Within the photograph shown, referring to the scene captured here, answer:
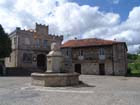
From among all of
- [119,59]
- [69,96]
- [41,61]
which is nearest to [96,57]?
[119,59]

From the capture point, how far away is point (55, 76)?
11672 mm

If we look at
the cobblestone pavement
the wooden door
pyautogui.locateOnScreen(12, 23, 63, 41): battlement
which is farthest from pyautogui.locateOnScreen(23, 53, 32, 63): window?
the cobblestone pavement

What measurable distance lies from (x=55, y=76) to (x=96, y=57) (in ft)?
60.5

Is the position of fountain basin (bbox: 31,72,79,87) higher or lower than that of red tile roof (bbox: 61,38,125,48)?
lower

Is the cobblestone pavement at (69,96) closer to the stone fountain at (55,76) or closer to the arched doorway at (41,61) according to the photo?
the stone fountain at (55,76)

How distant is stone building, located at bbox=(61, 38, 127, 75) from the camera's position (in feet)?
89.9

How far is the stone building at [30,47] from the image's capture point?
3247 centimetres

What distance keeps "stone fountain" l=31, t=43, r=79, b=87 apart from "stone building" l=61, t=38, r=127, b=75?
1637cm

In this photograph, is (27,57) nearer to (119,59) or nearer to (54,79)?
(119,59)

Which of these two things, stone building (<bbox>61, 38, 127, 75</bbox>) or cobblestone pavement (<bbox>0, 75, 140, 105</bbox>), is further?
stone building (<bbox>61, 38, 127, 75</bbox>)

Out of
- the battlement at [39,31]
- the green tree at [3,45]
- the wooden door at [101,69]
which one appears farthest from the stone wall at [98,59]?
the green tree at [3,45]

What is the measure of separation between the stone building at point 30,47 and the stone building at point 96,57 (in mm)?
5834

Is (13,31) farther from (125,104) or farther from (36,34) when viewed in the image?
(125,104)

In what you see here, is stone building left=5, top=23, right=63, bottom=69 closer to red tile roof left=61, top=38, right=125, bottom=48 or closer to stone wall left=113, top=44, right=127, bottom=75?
red tile roof left=61, top=38, right=125, bottom=48
